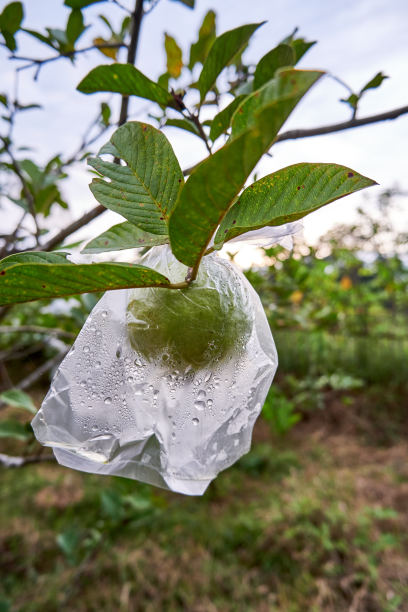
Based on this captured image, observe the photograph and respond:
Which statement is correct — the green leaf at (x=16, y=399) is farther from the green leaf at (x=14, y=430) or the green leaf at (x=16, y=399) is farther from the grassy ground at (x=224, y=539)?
the grassy ground at (x=224, y=539)

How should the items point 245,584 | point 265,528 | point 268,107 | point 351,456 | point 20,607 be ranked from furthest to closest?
point 351,456 < point 265,528 < point 245,584 < point 20,607 < point 268,107

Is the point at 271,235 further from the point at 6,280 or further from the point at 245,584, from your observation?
the point at 245,584

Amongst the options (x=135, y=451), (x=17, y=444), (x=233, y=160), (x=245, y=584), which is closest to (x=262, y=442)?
(x=245, y=584)

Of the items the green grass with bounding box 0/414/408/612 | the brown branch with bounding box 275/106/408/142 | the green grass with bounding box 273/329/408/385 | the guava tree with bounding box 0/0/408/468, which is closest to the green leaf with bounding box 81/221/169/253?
the guava tree with bounding box 0/0/408/468

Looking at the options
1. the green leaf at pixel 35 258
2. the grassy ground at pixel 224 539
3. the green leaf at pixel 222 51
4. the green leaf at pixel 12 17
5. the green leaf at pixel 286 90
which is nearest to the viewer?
the green leaf at pixel 286 90

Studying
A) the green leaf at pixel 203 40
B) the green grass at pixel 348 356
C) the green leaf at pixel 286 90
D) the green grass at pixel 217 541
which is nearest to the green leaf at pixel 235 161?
the green leaf at pixel 286 90

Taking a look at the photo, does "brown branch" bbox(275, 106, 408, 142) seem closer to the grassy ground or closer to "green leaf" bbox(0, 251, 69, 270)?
"green leaf" bbox(0, 251, 69, 270)

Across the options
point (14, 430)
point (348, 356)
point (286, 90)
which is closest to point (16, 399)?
point (14, 430)
